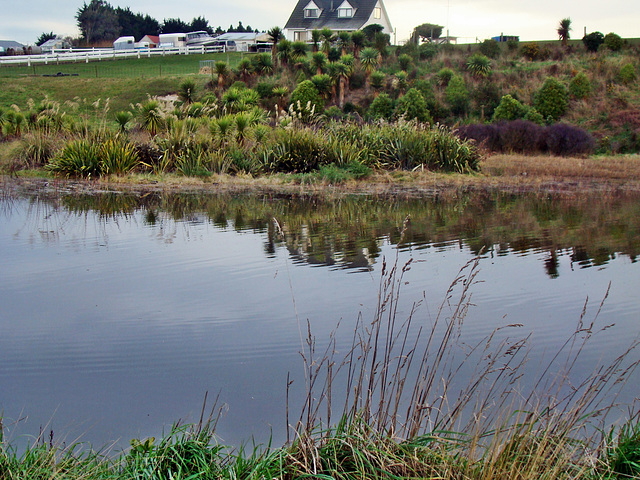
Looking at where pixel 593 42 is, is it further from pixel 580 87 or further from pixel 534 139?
pixel 534 139

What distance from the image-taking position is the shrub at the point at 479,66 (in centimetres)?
4234

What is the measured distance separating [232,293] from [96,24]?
10020cm

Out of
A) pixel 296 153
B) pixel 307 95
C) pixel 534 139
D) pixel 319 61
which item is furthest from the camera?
pixel 319 61

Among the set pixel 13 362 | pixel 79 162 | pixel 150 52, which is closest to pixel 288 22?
pixel 150 52

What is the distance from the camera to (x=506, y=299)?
22.4ft

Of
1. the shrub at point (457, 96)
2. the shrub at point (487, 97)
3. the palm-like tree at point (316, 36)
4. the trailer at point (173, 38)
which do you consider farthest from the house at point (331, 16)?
the shrub at point (487, 97)

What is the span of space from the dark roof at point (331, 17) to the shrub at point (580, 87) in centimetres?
3324

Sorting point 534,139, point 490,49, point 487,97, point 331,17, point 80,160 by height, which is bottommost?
point 534,139

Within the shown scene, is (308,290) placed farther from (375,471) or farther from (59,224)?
(59,224)

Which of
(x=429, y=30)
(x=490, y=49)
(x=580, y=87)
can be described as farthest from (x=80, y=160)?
(x=429, y=30)

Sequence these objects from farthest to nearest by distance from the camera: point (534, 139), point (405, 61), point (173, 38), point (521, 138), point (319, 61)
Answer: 1. point (173, 38)
2. point (405, 61)
3. point (319, 61)
4. point (521, 138)
5. point (534, 139)

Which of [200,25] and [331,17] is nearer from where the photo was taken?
[331,17]

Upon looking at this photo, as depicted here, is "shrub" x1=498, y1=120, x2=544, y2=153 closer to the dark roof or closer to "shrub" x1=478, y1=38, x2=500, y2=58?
"shrub" x1=478, y1=38, x2=500, y2=58

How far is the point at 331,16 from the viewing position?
71688 mm
